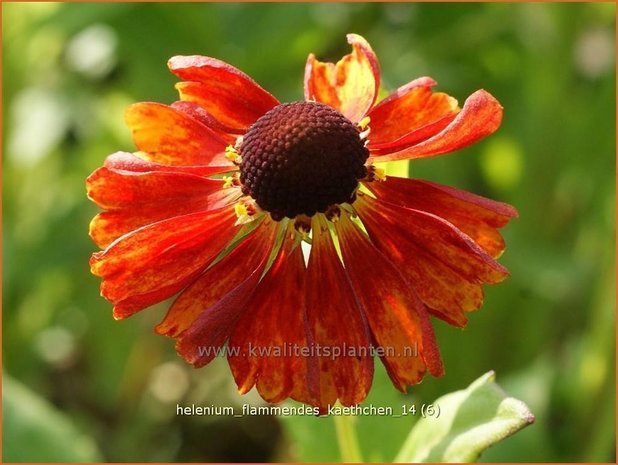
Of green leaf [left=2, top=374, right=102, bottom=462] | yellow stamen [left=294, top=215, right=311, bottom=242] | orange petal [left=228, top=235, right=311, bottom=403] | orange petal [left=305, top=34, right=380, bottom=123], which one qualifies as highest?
orange petal [left=305, top=34, right=380, bottom=123]

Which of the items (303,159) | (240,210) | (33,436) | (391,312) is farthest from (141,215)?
(33,436)

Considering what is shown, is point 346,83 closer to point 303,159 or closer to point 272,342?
point 303,159

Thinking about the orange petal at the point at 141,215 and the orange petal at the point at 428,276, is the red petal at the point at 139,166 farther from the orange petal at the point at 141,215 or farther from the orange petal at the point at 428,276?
the orange petal at the point at 428,276

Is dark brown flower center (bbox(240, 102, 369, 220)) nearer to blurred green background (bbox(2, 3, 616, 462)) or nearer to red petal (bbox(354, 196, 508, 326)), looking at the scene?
red petal (bbox(354, 196, 508, 326))

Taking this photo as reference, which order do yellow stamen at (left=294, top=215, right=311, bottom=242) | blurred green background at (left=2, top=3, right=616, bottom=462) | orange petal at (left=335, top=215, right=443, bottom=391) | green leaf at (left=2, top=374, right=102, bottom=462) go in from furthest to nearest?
blurred green background at (left=2, top=3, right=616, bottom=462), green leaf at (left=2, top=374, right=102, bottom=462), yellow stamen at (left=294, top=215, right=311, bottom=242), orange petal at (left=335, top=215, right=443, bottom=391)

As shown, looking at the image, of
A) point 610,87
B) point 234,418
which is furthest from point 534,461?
point 610,87

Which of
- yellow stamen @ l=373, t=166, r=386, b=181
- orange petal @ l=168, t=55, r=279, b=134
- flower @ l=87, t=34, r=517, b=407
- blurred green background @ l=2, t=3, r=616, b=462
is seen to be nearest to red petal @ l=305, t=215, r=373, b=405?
flower @ l=87, t=34, r=517, b=407
